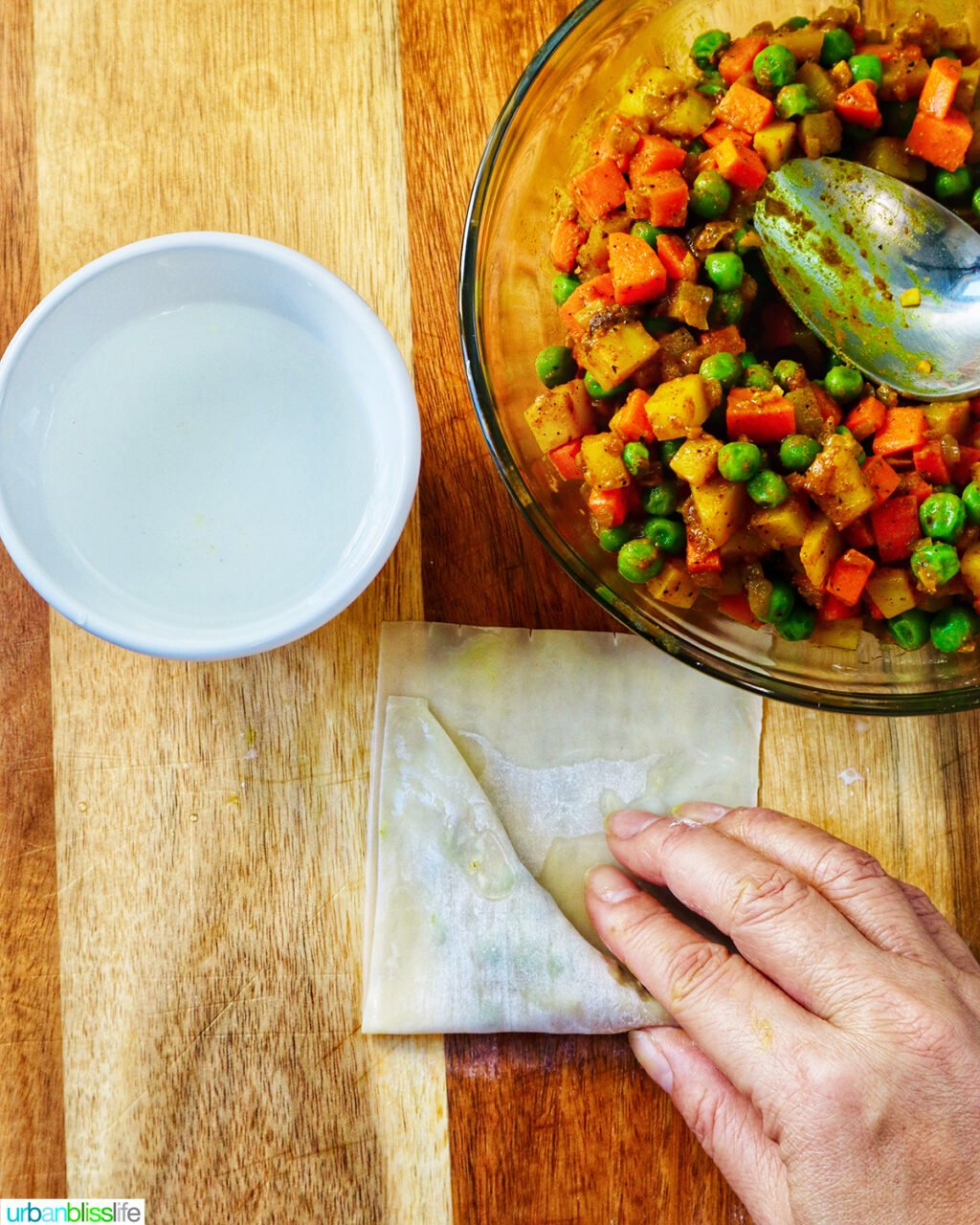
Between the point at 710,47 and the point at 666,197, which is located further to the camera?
the point at 710,47

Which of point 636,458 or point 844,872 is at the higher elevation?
point 636,458

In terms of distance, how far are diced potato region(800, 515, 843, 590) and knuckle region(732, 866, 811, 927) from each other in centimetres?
54

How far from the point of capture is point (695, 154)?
6.10 feet

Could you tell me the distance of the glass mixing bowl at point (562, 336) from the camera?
5.97 ft

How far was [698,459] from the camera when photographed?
5.74 ft

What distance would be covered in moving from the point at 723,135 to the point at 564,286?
370 millimetres

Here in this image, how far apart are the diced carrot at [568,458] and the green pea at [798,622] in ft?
1.48

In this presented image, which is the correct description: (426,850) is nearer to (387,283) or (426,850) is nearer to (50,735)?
(50,735)

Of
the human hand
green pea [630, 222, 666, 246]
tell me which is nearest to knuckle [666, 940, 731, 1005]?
the human hand

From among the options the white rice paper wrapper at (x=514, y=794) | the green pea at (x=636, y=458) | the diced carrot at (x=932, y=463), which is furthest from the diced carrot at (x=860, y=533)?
the white rice paper wrapper at (x=514, y=794)

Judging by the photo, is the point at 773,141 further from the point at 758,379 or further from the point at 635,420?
the point at 635,420

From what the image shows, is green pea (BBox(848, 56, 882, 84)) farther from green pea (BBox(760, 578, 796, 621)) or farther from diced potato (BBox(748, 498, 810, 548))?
green pea (BBox(760, 578, 796, 621))

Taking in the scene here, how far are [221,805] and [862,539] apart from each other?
1332mm
